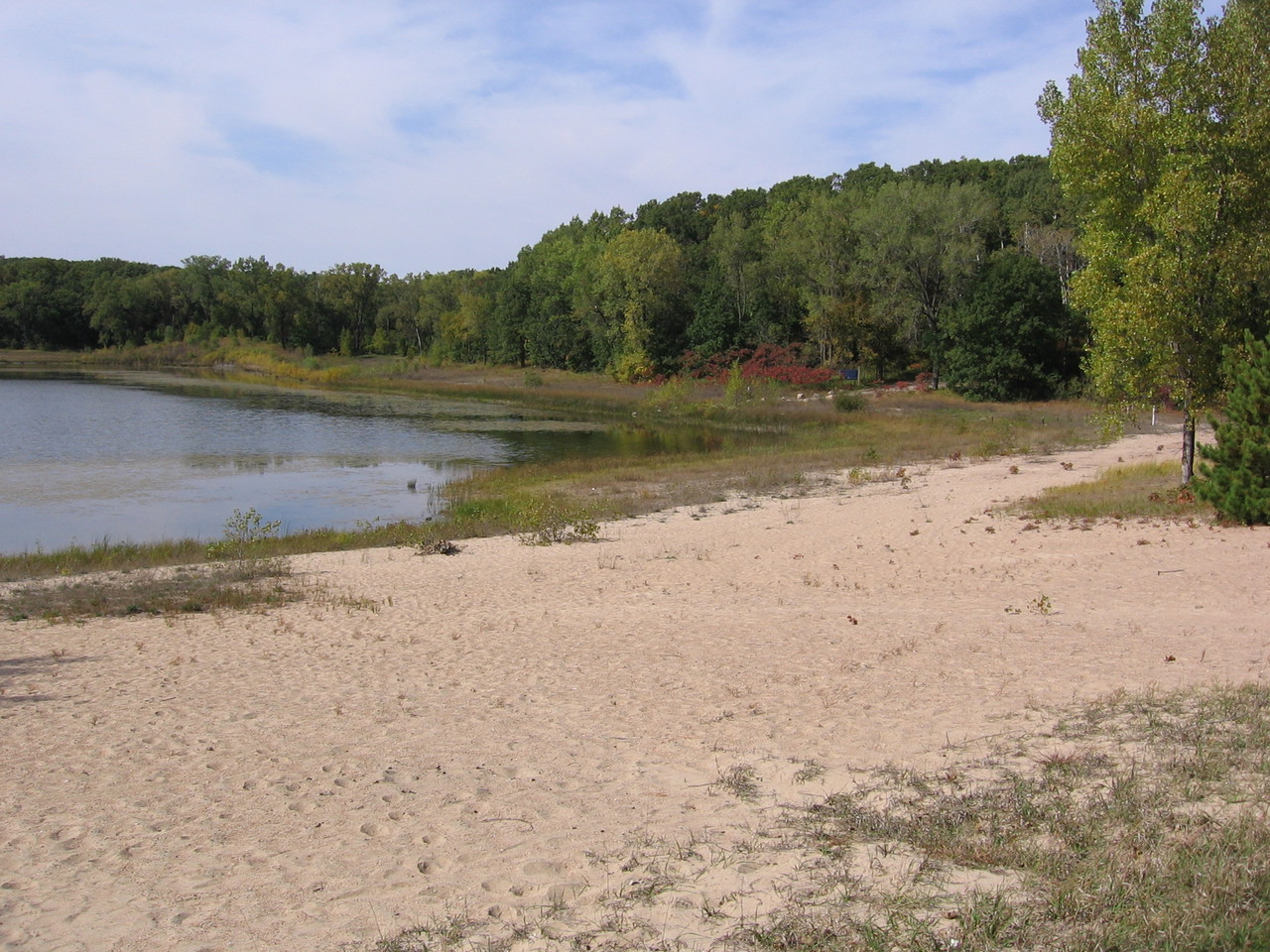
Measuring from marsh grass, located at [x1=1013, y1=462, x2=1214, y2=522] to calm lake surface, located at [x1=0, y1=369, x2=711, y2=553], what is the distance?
15.0 m

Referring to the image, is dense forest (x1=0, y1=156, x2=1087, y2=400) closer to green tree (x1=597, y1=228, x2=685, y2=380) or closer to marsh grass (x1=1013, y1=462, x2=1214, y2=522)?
green tree (x1=597, y1=228, x2=685, y2=380)

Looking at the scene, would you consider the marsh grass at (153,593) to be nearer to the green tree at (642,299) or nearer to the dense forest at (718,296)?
the dense forest at (718,296)

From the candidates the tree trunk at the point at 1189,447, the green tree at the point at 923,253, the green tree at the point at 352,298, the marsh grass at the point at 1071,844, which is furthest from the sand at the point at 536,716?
the green tree at the point at 352,298

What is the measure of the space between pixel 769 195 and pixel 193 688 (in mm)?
99074

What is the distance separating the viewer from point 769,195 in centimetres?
10119

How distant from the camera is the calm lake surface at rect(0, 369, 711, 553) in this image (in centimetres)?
2378

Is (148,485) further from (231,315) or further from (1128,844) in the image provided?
(231,315)

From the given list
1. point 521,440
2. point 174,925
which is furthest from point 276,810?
point 521,440

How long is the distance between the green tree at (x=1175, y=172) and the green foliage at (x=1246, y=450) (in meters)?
1.80

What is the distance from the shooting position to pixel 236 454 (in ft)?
117

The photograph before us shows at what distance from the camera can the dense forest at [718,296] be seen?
5062 centimetres

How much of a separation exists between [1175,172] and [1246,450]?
547cm

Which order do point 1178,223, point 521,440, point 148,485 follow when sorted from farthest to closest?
point 521,440 < point 148,485 < point 1178,223

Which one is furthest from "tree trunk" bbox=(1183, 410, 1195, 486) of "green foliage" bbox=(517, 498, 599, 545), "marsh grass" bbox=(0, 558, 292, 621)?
"marsh grass" bbox=(0, 558, 292, 621)
